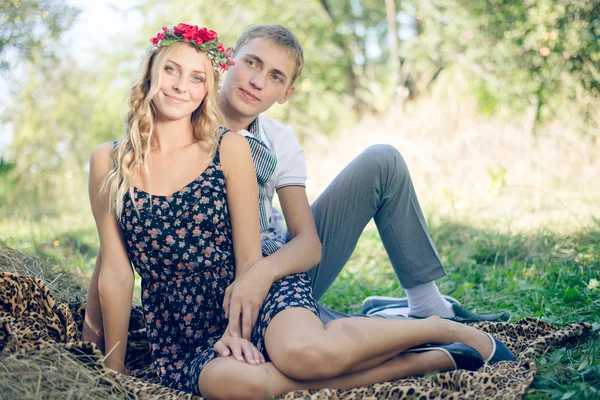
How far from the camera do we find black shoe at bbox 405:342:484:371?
2.17 meters

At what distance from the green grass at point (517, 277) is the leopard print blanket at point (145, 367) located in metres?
0.08

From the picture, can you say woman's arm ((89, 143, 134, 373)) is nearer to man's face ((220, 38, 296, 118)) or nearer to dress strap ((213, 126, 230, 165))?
dress strap ((213, 126, 230, 165))

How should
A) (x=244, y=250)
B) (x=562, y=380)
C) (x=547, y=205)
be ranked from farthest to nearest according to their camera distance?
(x=547, y=205) < (x=244, y=250) < (x=562, y=380)

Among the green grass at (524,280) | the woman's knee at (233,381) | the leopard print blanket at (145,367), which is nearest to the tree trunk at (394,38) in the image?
the green grass at (524,280)

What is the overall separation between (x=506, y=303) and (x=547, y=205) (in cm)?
220

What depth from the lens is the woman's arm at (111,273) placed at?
2.31m

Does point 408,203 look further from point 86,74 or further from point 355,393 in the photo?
point 86,74

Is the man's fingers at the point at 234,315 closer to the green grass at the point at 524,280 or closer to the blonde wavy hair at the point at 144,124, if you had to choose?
the blonde wavy hair at the point at 144,124

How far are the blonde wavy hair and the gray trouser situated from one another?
721 millimetres

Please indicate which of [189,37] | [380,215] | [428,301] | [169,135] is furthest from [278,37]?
[428,301]

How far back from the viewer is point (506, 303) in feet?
10.7

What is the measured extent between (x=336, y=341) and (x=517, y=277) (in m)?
2.08

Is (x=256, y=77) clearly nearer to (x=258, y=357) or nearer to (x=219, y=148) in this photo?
(x=219, y=148)

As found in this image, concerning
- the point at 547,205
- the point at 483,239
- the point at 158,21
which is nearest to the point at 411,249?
the point at 483,239
